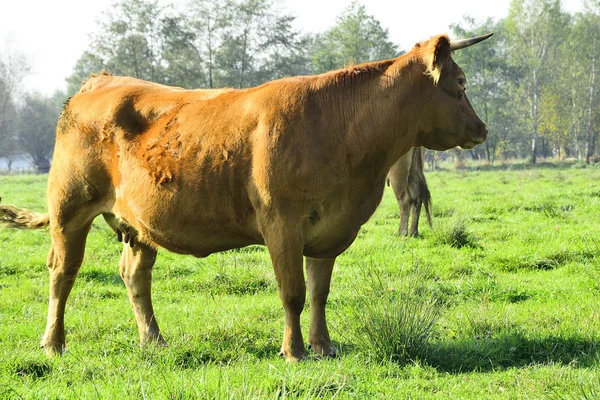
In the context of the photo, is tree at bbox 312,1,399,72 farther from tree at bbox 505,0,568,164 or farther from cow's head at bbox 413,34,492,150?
cow's head at bbox 413,34,492,150

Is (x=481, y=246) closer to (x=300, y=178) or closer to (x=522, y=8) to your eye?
(x=300, y=178)

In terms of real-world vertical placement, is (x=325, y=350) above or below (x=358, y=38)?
below

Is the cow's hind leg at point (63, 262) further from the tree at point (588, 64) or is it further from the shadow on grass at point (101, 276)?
the tree at point (588, 64)

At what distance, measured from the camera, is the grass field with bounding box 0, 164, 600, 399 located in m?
3.57

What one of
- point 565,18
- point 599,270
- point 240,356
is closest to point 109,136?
point 240,356

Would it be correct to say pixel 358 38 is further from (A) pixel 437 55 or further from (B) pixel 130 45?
(A) pixel 437 55

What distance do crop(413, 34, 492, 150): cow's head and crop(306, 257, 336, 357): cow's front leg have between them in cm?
126

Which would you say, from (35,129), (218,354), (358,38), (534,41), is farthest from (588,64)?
(35,129)

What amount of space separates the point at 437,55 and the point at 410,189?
6243mm

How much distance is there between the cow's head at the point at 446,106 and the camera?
4.41m

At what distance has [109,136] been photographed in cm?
482

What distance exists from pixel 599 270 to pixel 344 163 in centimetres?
411

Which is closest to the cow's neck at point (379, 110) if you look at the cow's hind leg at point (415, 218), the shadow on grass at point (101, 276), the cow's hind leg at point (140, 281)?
the cow's hind leg at point (140, 281)

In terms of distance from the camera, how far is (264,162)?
4.14m
